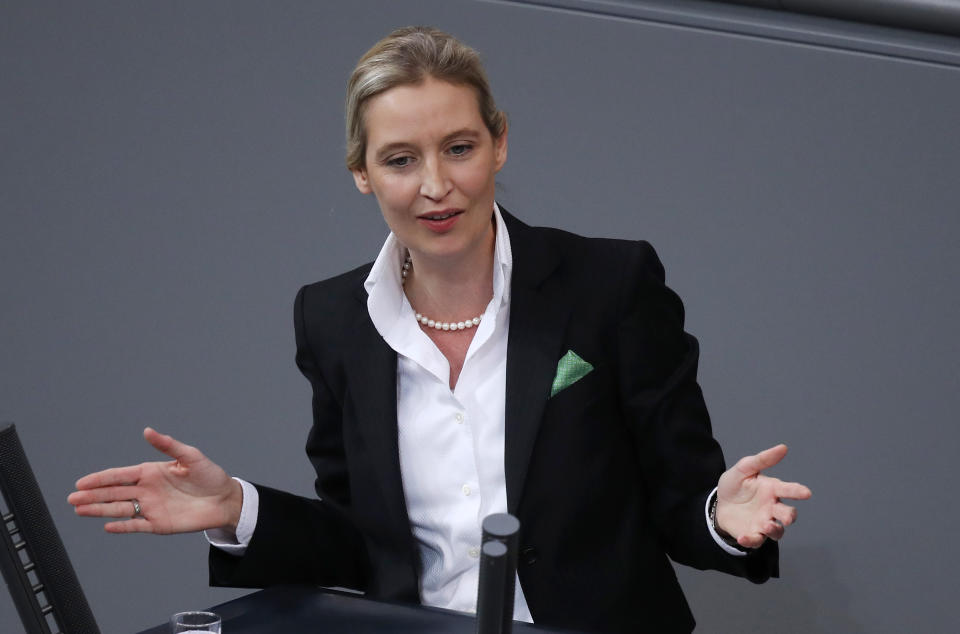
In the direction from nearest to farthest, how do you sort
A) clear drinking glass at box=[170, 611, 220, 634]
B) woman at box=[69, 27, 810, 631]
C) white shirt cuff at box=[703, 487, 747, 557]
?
clear drinking glass at box=[170, 611, 220, 634], white shirt cuff at box=[703, 487, 747, 557], woman at box=[69, 27, 810, 631]

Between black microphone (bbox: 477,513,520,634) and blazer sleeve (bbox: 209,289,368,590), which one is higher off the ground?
black microphone (bbox: 477,513,520,634)

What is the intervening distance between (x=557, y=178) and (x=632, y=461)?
886 millimetres

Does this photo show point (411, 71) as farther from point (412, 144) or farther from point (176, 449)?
point (176, 449)

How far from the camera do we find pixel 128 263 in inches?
105

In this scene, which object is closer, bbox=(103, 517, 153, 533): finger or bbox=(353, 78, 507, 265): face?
bbox=(103, 517, 153, 533): finger

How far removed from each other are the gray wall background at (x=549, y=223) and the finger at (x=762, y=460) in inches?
39.4

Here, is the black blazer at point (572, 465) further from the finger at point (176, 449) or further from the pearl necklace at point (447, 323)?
the finger at point (176, 449)

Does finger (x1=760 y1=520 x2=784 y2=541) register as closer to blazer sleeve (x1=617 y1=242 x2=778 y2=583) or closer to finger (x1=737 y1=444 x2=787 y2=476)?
finger (x1=737 y1=444 x2=787 y2=476)

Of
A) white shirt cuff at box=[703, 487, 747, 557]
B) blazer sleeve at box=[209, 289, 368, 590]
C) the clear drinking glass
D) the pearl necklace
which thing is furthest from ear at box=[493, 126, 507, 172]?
the clear drinking glass

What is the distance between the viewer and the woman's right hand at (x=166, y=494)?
137cm

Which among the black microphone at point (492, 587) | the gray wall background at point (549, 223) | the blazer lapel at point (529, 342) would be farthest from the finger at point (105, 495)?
the gray wall background at point (549, 223)

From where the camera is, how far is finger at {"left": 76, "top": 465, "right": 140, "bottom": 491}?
1.35 meters

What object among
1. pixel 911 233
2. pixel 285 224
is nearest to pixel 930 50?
pixel 911 233

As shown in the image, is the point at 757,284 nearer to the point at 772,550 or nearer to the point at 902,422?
the point at 902,422
